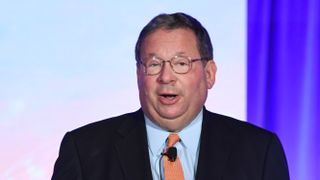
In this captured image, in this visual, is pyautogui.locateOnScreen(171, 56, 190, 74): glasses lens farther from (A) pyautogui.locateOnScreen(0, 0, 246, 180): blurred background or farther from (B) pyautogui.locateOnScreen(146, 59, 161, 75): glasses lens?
(A) pyautogui.locateOnScreen(0, 0, 246, 180): blurred background

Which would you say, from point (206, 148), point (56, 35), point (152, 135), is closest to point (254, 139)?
point (206, 148)

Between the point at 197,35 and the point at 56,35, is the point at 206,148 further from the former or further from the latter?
the point at 56,35

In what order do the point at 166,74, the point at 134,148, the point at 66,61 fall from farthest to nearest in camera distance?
the point at 66,61, the point at 134,148, the point at 166,74

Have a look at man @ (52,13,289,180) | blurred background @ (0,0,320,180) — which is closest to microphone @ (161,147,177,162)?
man @ (52,13,289,180)

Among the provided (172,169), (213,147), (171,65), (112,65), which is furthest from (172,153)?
(112,65)

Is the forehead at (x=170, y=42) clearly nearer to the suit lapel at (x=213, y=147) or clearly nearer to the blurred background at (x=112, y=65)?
the suit lapel at (x=213, y=147)

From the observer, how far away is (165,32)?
1738 mm

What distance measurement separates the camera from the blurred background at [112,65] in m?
2.57

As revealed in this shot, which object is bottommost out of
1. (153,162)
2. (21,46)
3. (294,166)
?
(294,166)

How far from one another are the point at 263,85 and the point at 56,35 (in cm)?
97

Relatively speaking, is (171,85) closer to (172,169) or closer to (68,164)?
(172,169)

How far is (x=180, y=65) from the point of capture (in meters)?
1.70

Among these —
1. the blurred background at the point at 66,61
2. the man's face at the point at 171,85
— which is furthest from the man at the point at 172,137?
the blurred background at the point at 66,61

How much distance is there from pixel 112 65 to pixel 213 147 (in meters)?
0.95
